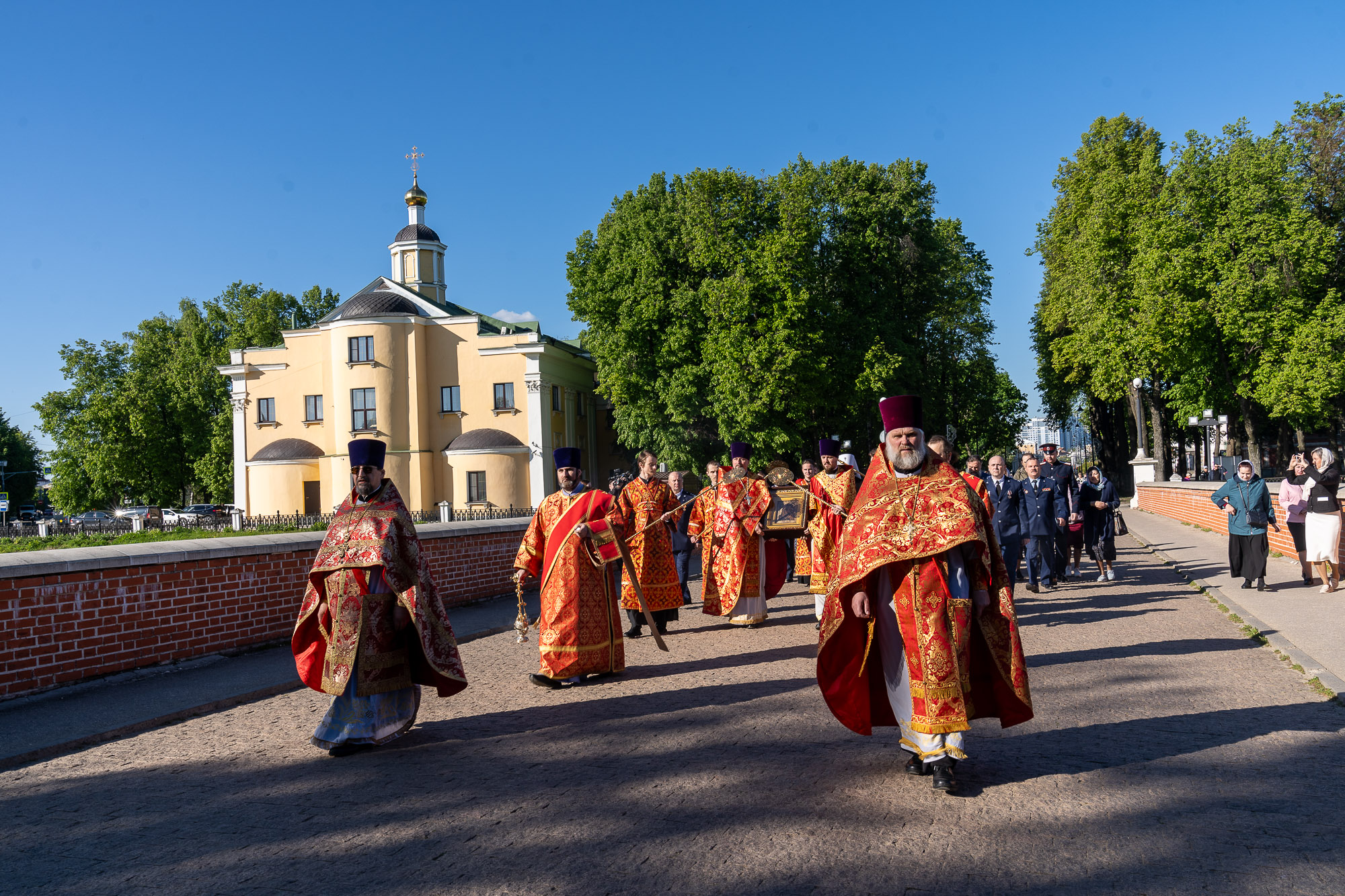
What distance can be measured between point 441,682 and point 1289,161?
40940 millimetres

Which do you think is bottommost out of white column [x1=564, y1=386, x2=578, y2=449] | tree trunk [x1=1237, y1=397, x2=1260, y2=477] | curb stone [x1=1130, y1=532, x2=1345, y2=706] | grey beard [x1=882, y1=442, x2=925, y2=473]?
curb stone [x1=1130, y1=532, x2=1345, y2=706]

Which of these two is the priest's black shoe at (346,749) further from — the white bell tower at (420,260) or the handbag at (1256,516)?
the white bell tower at (420,260)

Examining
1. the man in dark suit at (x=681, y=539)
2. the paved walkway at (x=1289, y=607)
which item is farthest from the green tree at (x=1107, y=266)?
the man in dark suit at (x=681, y=539)

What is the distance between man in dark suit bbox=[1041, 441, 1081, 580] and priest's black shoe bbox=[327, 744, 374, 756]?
11.0 m

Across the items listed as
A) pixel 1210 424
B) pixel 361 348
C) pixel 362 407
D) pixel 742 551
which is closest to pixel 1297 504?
pixel 742 551

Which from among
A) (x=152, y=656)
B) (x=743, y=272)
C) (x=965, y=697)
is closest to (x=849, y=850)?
(x=965, y=697)

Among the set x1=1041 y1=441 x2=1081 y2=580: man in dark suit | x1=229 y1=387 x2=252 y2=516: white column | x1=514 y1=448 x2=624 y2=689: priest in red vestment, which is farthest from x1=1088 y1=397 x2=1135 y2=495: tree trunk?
x1=514 y1=448 x2=624 y2=689: priest in red vestment

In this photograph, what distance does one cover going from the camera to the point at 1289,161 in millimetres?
36750

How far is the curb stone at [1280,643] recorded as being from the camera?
23.6 ft

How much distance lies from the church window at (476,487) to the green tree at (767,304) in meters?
8.45

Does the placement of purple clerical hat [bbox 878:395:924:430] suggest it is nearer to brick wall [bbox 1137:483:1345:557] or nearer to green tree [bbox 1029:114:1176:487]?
brick wall [bbox 1137:483:1345:557]

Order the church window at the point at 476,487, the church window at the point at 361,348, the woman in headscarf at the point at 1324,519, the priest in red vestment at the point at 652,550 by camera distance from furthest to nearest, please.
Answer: the church window at the point at 361,348, the church window at the point at 476,487, the woman in headscarf at the point at 1324,519, the priest in red vestment at the point at 652,550

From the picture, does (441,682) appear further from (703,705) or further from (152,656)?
(152,656)

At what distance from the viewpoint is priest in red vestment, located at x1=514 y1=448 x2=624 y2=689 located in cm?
823
